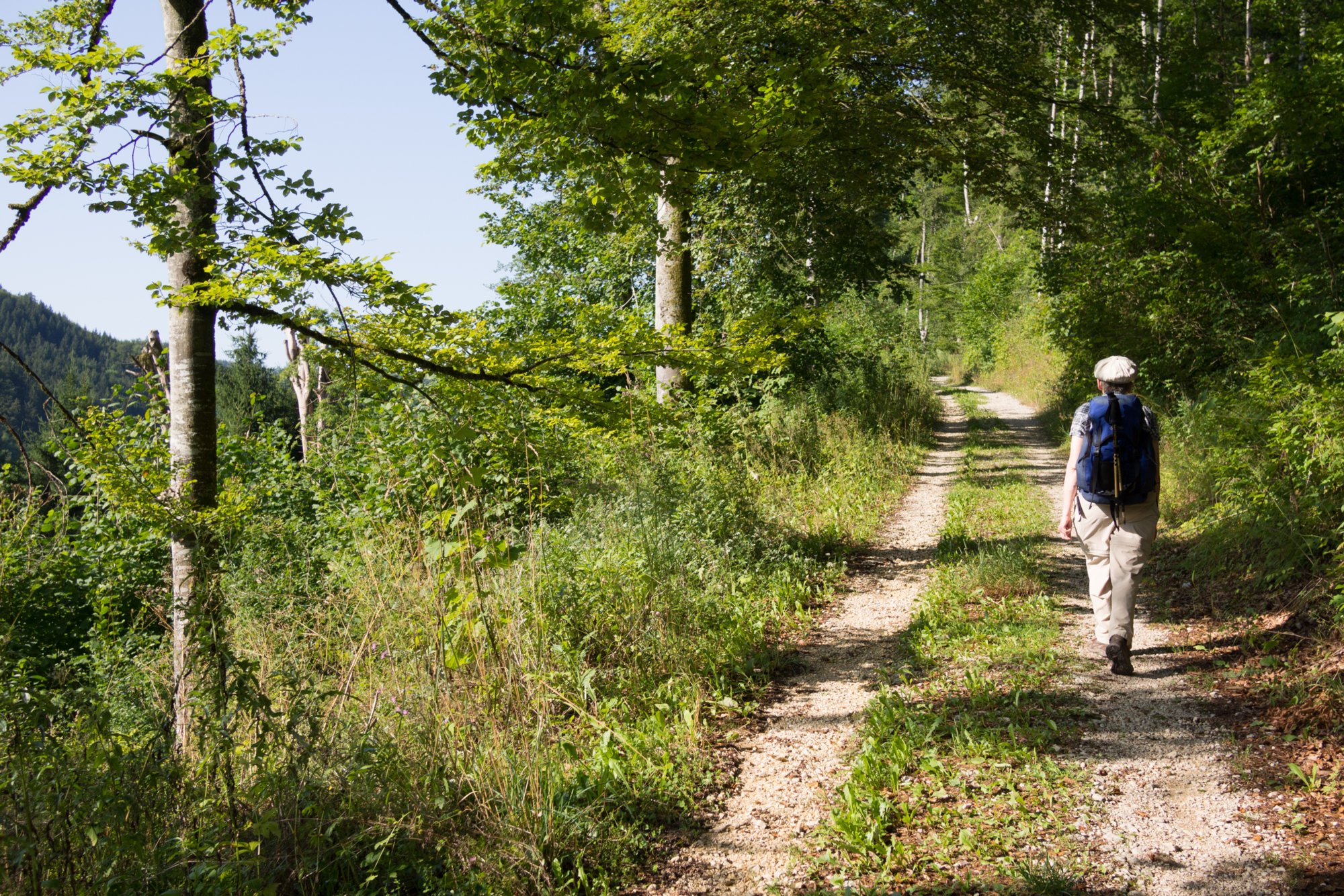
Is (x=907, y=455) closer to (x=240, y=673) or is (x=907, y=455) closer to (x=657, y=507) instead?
(x=657, y=507)

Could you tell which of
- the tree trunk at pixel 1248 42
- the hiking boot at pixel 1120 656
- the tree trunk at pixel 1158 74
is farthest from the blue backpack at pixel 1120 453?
the tree trunk at pixel 1248 42

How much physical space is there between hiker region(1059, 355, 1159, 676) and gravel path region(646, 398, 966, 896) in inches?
57.6

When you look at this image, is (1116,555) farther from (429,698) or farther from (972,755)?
(429,698)

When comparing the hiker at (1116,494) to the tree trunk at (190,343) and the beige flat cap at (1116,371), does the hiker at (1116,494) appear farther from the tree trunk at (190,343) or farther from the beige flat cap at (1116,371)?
the tree trunk at (190,343)

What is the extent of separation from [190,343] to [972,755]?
555 cm

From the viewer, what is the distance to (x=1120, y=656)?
5000 mm

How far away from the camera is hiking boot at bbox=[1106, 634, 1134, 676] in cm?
500

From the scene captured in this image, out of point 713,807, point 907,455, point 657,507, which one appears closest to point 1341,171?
point 907,455

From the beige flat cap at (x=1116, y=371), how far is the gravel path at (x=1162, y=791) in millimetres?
1783

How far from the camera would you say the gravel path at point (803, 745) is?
3.50m

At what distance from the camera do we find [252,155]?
201 inches

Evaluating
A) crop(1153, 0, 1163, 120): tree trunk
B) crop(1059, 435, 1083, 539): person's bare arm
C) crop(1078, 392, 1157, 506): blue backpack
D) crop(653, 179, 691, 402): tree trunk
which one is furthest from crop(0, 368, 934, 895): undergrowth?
crop(1153, 0, 1163, 120): tree trunk

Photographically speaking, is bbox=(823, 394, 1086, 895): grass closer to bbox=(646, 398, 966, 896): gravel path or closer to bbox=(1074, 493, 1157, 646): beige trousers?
bbox=(646, 398, 966, 896): gravel path

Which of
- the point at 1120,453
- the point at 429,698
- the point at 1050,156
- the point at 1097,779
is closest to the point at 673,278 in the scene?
the point at 1050,156
